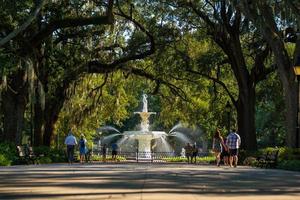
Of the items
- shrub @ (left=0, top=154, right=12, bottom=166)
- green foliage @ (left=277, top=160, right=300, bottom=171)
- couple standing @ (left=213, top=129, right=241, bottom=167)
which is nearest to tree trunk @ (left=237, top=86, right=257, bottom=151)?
couple standing @ (left=213, top=129, right=241, bottom=167)

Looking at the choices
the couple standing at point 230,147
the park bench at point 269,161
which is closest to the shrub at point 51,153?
the couple standing at point 230,147

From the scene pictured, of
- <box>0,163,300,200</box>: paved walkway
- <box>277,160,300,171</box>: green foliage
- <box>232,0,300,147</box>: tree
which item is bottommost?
<box>0,163,300,200</box>: paved walkway

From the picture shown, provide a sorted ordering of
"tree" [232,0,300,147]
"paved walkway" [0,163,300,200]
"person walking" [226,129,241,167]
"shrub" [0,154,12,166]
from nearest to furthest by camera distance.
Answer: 1. "paved walkway" [0,163,300,200]
2. "person walking" [226,129,241,167]
3. "tree" [232,0,300,147]
4. "shrub" [0,154,12,166]

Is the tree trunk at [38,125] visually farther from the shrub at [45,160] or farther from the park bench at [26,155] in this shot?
the park bench at [26,155]

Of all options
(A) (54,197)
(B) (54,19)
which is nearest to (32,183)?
(A) (54,197)

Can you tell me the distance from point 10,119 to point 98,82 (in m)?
14.4

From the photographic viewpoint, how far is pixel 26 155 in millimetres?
30094

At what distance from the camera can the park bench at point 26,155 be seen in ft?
97.2

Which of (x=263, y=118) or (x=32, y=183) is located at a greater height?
(x=263, y=118)

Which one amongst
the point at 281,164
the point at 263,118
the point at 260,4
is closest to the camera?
the point at 281,164

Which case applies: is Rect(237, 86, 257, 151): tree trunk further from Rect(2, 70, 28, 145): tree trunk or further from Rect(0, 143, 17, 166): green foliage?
Rect(0, 143, 17, 166): green foliage

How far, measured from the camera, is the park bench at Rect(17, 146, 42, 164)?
29.6 metres

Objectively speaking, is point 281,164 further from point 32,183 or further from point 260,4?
point 32,183

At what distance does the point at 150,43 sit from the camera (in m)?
38.0
